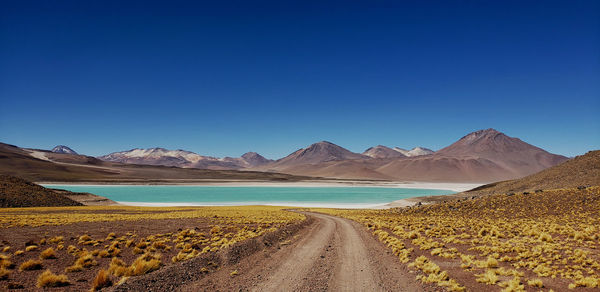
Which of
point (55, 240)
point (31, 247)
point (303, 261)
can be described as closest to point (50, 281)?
point (31, 247)

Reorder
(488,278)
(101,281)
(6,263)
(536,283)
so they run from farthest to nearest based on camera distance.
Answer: (6,263) → (488,278) → (536,283) → (101,281)

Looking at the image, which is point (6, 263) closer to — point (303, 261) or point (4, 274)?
point (4, 274)

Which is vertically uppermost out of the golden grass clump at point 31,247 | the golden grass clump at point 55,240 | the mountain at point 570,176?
the mountain at point 570,176

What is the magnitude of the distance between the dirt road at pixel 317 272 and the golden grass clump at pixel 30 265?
575 centimetres

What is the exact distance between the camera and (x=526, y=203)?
1174 inches

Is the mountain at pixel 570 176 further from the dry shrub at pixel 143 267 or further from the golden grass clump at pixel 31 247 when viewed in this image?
the golden grass clump at pixel 31 247

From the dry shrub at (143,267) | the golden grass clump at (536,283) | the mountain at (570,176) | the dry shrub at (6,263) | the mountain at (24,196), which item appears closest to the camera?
the golden grass clump at (536,283)

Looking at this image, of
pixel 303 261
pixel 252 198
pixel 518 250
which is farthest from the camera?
pixel 252 198

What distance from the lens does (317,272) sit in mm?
10969

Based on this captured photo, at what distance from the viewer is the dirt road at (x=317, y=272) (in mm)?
9500

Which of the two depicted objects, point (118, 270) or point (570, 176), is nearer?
point (118, 270)

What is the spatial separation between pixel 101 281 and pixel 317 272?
261 inches

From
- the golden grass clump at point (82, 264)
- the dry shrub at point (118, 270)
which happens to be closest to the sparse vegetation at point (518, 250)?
the dry shrub at point (118, 270)

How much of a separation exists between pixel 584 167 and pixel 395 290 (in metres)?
46.8
